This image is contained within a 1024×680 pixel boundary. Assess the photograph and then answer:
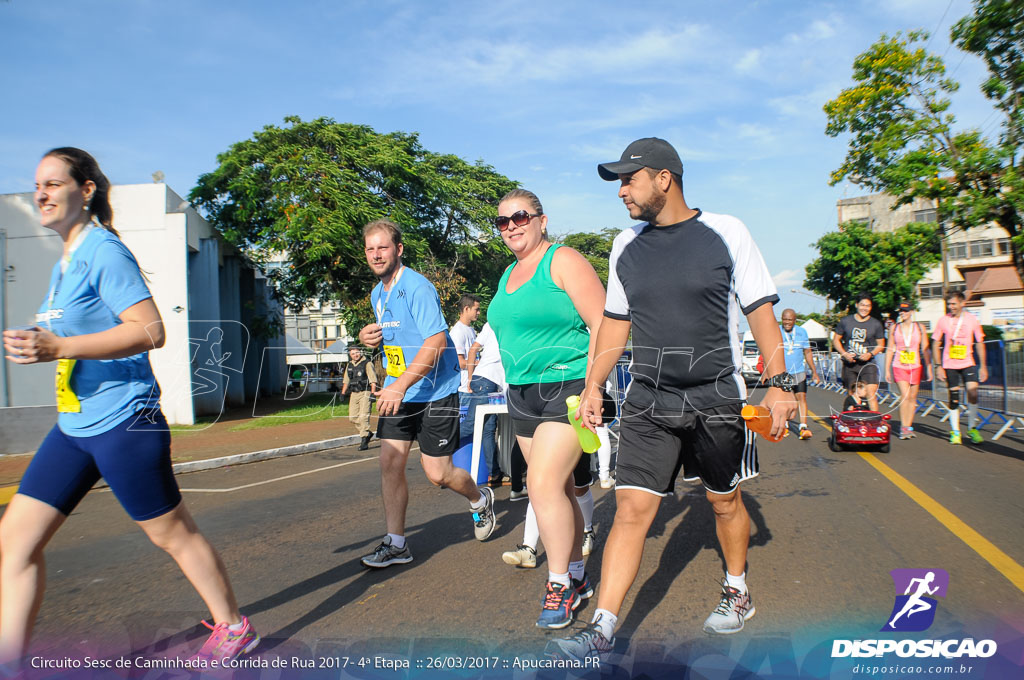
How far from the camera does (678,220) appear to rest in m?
3.11

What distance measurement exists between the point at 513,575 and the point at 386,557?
785 millimetres

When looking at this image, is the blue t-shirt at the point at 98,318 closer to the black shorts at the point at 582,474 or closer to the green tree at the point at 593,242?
the black shorts at the point at 582,474

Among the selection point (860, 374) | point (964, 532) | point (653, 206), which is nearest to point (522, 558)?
point (653, 206)

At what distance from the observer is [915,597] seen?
→ 11.3 feet

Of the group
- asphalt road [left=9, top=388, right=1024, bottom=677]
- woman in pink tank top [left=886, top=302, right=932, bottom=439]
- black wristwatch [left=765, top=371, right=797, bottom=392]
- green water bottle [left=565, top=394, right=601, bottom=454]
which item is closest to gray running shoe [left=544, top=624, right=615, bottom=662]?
asphalt road [left=9, top=388, right=1024, bottom=677]

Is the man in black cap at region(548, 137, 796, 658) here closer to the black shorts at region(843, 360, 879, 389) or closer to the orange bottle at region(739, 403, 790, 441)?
the orange bottle at region(739, 403, 790, 441)

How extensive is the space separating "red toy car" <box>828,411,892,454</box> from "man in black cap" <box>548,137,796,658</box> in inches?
252

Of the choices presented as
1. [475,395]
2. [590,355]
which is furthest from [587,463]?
[475,395]

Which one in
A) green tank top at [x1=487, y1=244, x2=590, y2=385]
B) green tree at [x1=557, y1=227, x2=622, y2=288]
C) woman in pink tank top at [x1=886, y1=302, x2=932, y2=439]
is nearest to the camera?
green tank top at [x1=487, y1=244, x2=590, y2=385]

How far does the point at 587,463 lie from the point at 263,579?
2.05 metres

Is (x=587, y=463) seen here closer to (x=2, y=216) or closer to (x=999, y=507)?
(x=999, y=507)

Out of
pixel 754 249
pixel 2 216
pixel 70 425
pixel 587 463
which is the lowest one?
pixel 587 463

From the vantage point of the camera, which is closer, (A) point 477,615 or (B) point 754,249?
(B) point 754,249

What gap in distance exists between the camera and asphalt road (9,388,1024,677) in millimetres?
3131
